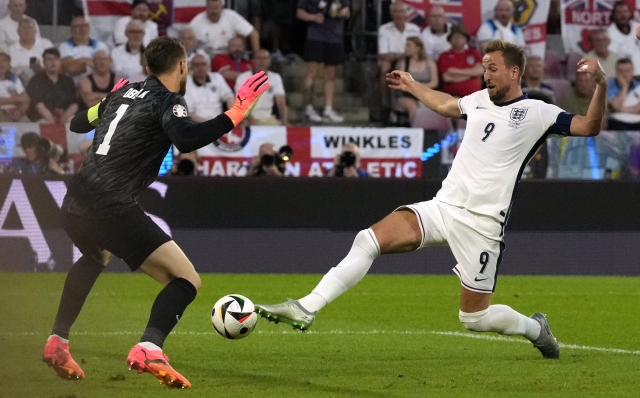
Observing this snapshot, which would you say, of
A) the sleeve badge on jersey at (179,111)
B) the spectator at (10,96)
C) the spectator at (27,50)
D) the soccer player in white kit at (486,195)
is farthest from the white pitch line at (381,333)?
the spectator at (27,50)

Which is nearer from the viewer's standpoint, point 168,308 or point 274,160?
point 168,308

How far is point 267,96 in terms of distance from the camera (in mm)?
15148

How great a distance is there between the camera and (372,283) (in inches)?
540

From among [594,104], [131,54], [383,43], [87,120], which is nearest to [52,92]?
[131,54]

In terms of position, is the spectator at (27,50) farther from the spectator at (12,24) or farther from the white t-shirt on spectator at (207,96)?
the white t-shirt on spectator at (207,96)

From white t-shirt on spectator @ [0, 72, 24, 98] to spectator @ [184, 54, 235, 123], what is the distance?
2102 millimetres

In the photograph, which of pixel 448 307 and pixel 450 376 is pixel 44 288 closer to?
pixel 448 307

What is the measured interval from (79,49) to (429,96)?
27.7 ft

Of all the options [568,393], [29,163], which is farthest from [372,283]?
[568,393]

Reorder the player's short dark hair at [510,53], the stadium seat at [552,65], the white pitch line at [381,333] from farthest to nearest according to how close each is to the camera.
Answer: the stadium seat at [552,65] → the white pitch line at [381,333] → the player's short dark hair at [510,53]

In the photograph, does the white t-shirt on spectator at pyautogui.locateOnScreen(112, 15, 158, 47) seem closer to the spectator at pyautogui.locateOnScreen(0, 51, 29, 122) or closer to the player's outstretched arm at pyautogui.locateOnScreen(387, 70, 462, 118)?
the spectator at pyautogui.locateOnScreen(0, 51, 29, 122)

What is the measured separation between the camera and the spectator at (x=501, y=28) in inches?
631

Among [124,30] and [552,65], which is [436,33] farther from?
[124,30]

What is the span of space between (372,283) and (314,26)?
4.07 metres
